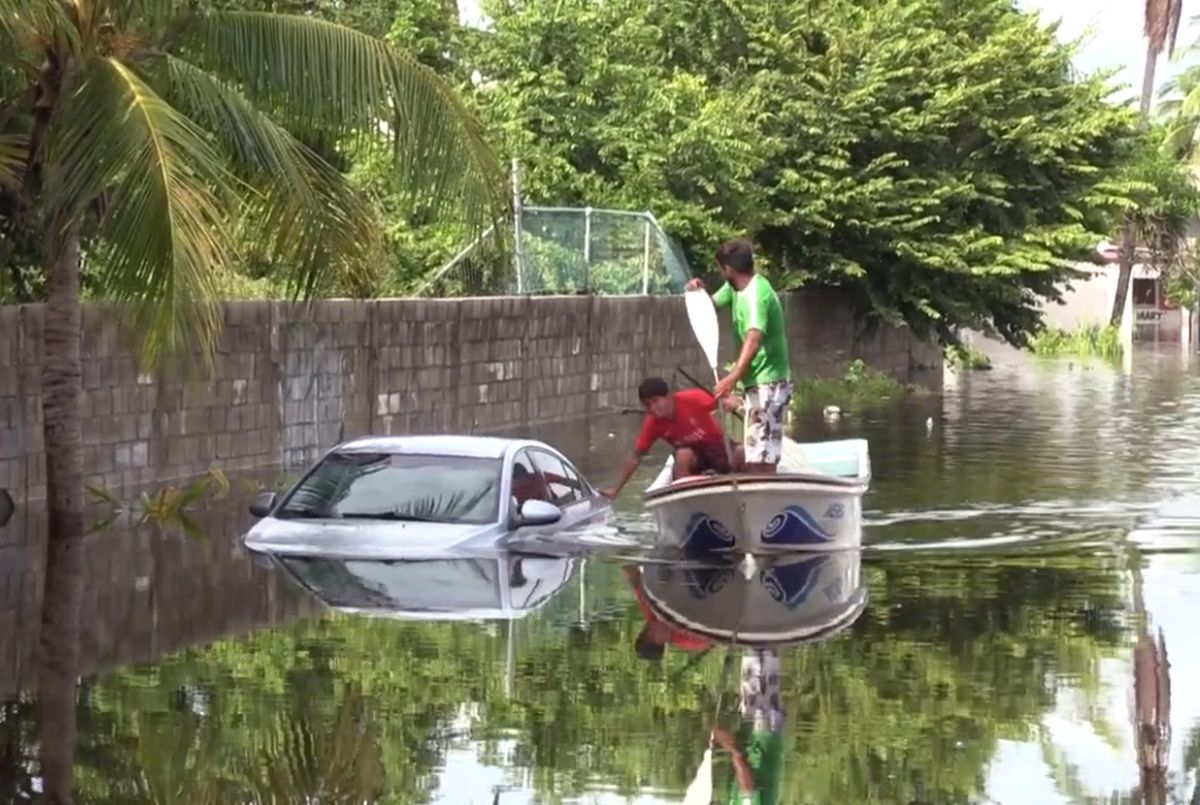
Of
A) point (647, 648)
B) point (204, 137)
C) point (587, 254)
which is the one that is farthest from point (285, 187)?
point (587, 254)

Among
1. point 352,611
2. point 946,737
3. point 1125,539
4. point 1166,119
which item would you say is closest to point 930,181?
point 1125,539

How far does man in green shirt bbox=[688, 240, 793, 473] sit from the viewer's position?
51.1ft

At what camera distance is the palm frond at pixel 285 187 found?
15703mm

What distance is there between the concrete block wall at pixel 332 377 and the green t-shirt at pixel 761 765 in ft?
30.6

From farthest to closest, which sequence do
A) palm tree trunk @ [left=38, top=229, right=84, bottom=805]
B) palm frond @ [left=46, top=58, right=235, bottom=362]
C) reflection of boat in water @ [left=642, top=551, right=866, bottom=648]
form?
palm tree trunk @ [left=38, top=229, right=84, bottom=805]
palm frond @ [left=46, top=58, right=235, bottom=362]
reflection of boat in water @ [left=642, top=551, right=866, bottom=648]

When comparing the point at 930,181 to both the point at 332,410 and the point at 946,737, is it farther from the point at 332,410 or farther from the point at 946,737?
the point at 946,737

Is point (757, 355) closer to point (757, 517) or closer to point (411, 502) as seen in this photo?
point (757, 517)

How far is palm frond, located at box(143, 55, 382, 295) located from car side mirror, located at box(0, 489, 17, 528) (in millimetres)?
3235

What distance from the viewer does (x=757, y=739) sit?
9.74 meters

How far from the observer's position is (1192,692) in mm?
11086

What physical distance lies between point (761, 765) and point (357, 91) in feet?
26.8

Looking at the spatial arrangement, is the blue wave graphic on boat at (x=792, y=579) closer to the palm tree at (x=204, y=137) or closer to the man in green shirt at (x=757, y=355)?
the man in green shirt at (x=757, y=355)

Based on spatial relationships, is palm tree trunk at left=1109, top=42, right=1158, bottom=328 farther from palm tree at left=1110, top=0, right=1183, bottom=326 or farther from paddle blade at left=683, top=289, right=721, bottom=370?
paddle blade at left=683, top=289, right=721, bottom=370

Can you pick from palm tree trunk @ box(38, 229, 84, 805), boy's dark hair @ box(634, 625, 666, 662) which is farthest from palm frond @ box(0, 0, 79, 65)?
boy's dark hair @ box(634, 625, 666, 662)
